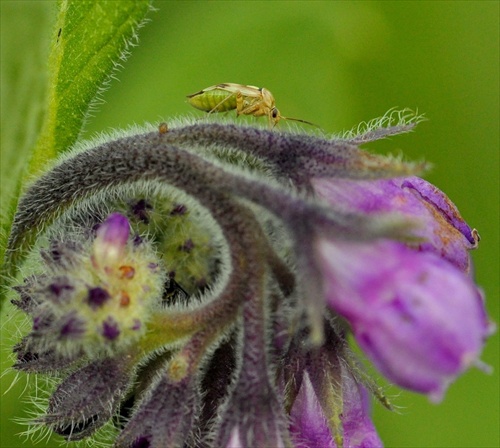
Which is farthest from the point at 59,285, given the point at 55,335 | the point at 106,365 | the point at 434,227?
the point at 434,227

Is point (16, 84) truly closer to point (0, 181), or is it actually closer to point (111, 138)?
point (0, 181)

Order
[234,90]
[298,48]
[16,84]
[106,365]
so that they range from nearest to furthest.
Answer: [16,84], [106,365], [234,90], [298,48]

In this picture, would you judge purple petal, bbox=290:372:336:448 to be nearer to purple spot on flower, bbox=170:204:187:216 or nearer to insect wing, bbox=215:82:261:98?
purple spot on flower, bbox=170:204:187:216

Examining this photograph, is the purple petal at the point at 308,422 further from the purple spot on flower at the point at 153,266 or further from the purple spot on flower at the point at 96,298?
the purple spot on flower at the point at 96,298

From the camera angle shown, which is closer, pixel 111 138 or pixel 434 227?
pixel 434 227

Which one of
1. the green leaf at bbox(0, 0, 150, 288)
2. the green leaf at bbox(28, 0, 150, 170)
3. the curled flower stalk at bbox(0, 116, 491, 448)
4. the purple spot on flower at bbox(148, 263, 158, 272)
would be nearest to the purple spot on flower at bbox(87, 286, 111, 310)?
the curled flower stalk at bbox(0, 116, 491, 448)

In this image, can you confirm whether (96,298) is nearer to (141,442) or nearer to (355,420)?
(141,442)

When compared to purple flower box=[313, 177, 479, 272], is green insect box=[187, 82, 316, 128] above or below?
below
